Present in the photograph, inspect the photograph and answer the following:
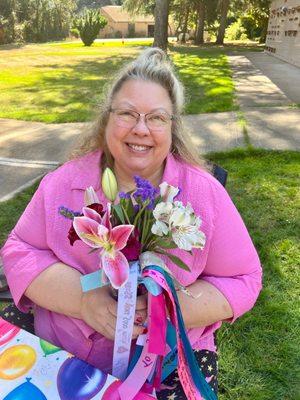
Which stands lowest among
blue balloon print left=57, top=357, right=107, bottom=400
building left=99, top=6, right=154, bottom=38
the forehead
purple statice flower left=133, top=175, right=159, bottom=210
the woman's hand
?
building left=99, top=6, right=154, bottom=38

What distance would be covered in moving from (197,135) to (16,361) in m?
4.83

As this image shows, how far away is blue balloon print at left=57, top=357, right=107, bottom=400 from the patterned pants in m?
0.34

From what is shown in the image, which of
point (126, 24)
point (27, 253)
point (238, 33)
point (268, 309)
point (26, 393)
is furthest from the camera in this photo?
point (126, 24)

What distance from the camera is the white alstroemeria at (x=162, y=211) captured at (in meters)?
1.20

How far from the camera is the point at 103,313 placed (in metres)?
1.54

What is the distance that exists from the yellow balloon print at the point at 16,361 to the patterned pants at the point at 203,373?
0.48 metres

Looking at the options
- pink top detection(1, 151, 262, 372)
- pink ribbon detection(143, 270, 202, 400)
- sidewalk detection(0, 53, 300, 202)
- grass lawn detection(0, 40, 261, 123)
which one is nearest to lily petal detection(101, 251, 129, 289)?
pink ribbon detection(143, 270, 202, 400)

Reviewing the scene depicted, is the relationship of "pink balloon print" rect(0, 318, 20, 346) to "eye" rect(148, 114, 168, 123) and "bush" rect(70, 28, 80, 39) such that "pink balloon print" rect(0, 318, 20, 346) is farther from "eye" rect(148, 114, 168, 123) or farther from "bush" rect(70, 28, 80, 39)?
"bush" rect(70, 28, 80, 39)

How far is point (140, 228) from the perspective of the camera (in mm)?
1297

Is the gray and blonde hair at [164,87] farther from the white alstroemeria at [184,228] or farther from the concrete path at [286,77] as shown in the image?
the concrete path at [286,77]

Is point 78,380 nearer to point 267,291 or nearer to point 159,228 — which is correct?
point 159,228

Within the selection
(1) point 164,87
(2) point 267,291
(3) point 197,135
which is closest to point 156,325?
(1) point 164,87

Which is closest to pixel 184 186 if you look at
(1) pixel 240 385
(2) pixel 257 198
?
(1) pixel 240 385

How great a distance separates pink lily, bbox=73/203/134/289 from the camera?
120 cm
